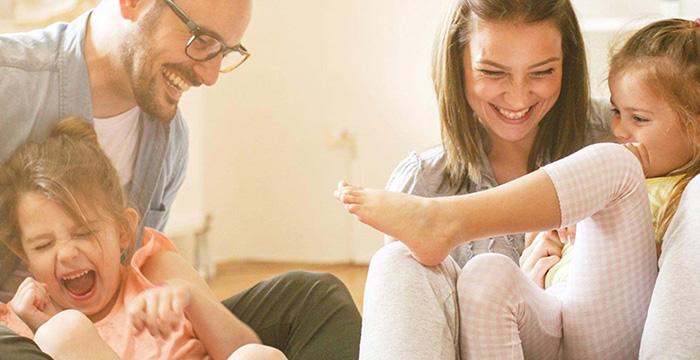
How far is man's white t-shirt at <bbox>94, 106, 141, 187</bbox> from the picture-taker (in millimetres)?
1021

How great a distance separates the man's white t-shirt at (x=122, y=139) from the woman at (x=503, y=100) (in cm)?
34

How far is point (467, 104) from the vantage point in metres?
1.22

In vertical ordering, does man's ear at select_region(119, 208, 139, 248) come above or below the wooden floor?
above

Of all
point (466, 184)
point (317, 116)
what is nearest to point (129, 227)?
point (466, 184)

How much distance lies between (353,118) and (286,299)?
3.91 ft

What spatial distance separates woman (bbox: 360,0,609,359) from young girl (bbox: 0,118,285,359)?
0.33m

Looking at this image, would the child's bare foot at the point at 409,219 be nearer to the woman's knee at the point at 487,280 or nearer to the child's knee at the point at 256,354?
the woman's knee at the point at 487,280

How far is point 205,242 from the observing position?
6.55ft

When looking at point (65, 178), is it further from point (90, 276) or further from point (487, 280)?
point (487, 280)

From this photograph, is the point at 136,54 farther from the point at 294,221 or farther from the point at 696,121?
the point at 294,221

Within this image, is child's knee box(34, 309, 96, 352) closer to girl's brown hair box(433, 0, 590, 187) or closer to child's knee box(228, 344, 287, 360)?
child's knee box(228, 344, 287, 360)

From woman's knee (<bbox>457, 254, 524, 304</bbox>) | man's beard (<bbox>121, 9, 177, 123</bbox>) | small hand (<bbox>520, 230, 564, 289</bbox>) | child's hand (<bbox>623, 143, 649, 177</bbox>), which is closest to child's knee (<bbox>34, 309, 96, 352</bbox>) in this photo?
man's beard (<bbox>121, 9, 177, 123</bbox>)

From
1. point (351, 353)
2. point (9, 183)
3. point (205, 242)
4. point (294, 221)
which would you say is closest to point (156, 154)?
point (9, 183)

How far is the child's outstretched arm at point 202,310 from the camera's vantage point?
3.31 feet
